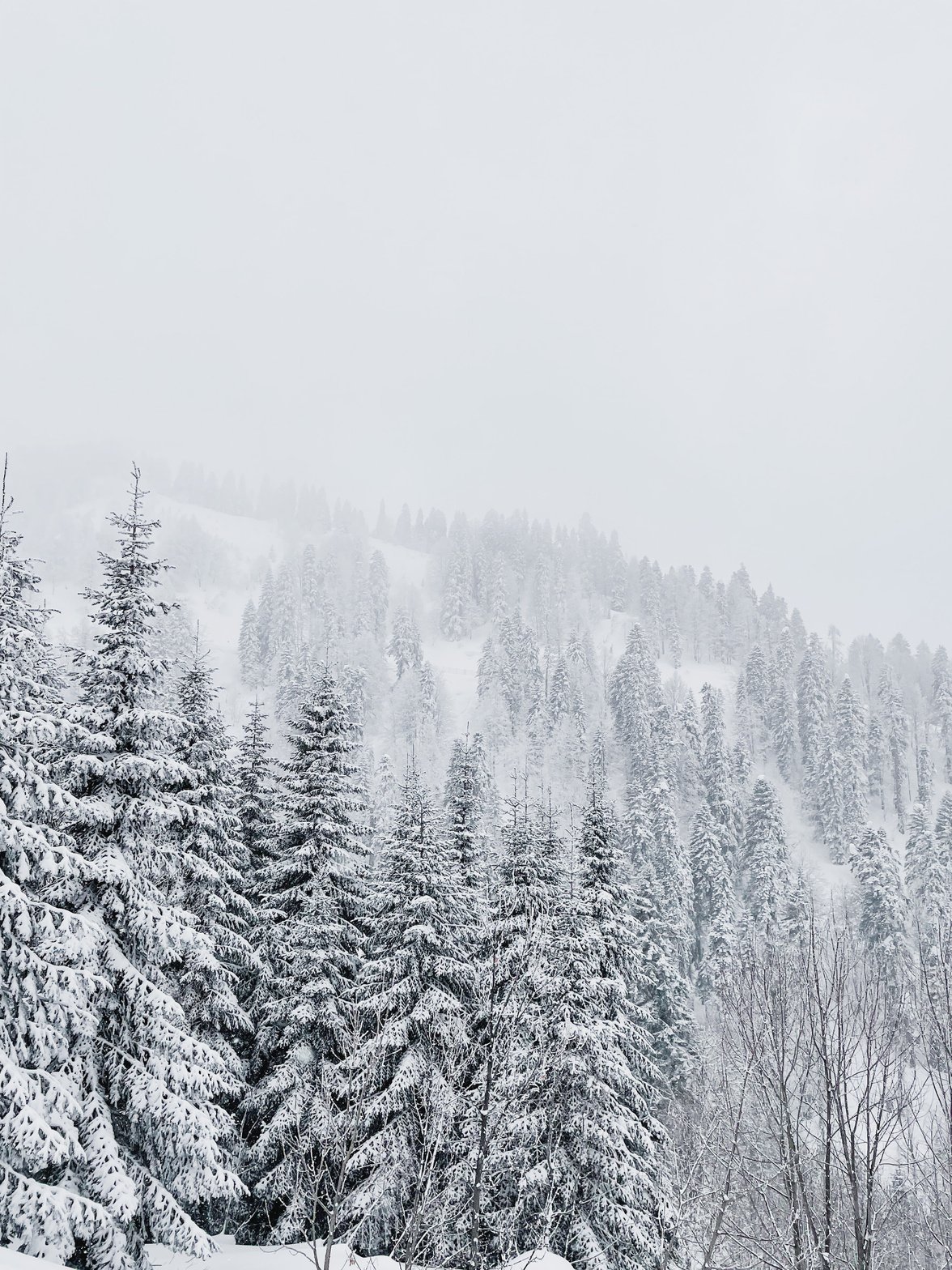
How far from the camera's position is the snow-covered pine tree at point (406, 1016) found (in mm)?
16984

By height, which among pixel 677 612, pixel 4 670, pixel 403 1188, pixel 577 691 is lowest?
pixel 403 1188

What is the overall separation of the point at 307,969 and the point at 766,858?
5724 centimetres

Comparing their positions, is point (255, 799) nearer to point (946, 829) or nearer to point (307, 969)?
point (307, 969)

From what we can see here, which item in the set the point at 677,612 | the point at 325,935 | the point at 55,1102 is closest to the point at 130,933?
the point at 55,1102

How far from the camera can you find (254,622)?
416 ft

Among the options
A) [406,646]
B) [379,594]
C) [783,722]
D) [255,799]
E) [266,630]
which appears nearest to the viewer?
[255,799]

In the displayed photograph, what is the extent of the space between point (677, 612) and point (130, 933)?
146m

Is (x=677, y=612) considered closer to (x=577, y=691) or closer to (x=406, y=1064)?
(x=577, y=691)

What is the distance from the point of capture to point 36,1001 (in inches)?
424

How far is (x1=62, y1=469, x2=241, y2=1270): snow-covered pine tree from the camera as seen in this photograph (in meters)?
12.0

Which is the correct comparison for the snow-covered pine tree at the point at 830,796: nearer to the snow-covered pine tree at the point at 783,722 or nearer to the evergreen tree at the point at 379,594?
the snow-covered pine tree at the point at 783,722

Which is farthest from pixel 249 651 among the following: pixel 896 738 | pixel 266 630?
pixel 896 738

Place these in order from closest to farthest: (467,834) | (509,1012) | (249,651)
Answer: (509,1012) → (467,834) → (249,651)

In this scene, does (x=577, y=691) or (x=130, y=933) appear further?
(x=577, y=691)
